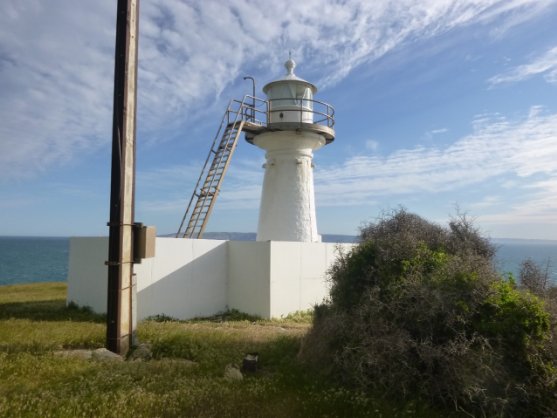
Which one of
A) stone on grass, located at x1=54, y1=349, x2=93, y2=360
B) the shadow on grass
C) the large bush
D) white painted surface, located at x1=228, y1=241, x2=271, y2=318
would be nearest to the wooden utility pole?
stone on grass, located at x1=54, y1=349, x2=93, y2=360

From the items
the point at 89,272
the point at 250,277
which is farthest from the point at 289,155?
the point at 89,272

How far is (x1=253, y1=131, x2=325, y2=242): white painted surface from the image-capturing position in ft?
51.7

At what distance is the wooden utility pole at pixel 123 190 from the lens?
759cm

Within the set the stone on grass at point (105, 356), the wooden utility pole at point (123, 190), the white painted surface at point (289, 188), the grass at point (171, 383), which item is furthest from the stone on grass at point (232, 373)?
the white painted surface at point (289, 188)

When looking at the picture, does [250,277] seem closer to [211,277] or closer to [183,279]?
[211,277]

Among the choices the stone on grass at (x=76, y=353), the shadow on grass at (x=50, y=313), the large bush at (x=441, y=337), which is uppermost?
the large bush at (x=441, y=337)

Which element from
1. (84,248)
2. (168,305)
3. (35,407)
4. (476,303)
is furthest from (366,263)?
(84,248)

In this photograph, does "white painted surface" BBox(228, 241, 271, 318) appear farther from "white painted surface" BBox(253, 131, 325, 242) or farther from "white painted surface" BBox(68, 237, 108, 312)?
"white painted surface" BBox(68, 237, 108, 312)

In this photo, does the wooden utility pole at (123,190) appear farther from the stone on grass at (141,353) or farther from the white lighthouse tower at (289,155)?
the white lighthouse tower at (289,155)

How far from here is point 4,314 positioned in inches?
460

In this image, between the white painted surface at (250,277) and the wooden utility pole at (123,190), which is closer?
the wooden utility pole at (123,190)

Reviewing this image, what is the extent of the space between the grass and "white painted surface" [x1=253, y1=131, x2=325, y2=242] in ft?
23.4

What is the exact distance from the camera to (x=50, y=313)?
465 inches

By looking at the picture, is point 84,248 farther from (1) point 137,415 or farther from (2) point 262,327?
(1) point 137,415
